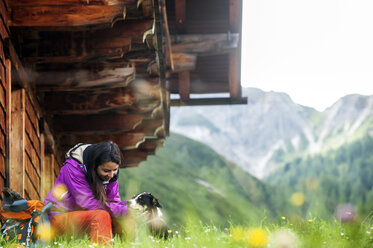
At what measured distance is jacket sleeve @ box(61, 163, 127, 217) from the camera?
4.79 m

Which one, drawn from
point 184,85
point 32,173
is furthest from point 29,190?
Answer: point 184,85

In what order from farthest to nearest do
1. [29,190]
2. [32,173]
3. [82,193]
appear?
[32,173], [29,190], [82,193]

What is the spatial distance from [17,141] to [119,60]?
1.51m

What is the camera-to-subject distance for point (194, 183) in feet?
175

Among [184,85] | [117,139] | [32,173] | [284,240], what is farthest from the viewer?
[184,85]

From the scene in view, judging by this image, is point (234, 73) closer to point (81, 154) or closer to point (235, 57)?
point (235, 57)

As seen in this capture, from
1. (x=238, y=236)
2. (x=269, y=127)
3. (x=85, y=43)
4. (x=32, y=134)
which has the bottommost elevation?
(x=269, y=127)

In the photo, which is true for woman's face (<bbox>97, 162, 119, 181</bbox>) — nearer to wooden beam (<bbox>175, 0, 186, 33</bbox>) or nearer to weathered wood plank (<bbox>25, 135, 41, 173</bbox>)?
weathered wood plank (<bbox>25, 135, 41, 173</bbox>)

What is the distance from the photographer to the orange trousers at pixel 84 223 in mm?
4586

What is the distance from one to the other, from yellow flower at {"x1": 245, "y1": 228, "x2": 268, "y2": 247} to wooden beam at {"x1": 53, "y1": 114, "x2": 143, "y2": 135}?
210 inches

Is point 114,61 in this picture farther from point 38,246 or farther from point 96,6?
point 38,246

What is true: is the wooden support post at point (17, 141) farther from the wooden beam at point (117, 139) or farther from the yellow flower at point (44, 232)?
the wooden beam at point (117, 139)

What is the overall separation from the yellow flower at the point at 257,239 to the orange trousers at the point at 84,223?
1.34 metres

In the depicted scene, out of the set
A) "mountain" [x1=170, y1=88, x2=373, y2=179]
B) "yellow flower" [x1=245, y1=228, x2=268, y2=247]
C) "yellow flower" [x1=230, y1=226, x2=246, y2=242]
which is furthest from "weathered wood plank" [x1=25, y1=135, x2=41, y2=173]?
"mountain" [x1=170, y1=88, x2=373, y2=179]
